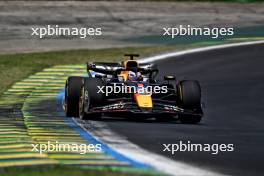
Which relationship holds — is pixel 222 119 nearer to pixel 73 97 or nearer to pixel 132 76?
pixel 132 76

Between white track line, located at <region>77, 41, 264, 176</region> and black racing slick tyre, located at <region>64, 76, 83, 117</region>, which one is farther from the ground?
black racing slick tyre, located at <region>64, 76, 83, 117</region>

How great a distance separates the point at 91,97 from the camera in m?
19.2

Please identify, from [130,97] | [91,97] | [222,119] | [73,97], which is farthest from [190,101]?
[73,97]

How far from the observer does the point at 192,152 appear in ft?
48.9

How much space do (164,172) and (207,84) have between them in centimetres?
1375

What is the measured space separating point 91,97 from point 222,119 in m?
2.94

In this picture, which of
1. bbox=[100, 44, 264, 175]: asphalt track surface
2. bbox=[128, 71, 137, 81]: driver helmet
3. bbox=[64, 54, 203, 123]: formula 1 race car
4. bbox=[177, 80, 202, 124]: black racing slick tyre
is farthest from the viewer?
bbox=[128, 71, 137, 81]: driver helmet

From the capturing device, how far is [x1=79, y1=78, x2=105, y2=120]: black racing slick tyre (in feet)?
63.0

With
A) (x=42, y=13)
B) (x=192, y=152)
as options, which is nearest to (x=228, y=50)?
(x=42, y=13)

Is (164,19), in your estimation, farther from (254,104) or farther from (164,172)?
(164,172)

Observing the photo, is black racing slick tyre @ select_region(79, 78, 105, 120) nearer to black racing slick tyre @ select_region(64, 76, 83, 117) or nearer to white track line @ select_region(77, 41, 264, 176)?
white track line @ select_region(77, 41, 264, 176)

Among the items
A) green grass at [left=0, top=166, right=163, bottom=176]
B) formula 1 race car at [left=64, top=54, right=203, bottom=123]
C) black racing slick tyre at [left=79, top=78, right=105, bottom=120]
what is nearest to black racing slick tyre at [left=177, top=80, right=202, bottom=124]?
formula 1 race car at [left=64, top=54, right=203, bottom=123]

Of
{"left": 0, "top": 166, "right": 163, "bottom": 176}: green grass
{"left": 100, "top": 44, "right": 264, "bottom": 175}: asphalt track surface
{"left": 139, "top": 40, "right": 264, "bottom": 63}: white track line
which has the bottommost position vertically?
{"left": 0, "top": 166, "right": 163, "bottom": 176}: green grass

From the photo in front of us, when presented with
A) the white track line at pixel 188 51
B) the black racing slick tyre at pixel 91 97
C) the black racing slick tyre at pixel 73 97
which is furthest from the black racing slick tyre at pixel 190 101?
the white track line at pixel 188 51
